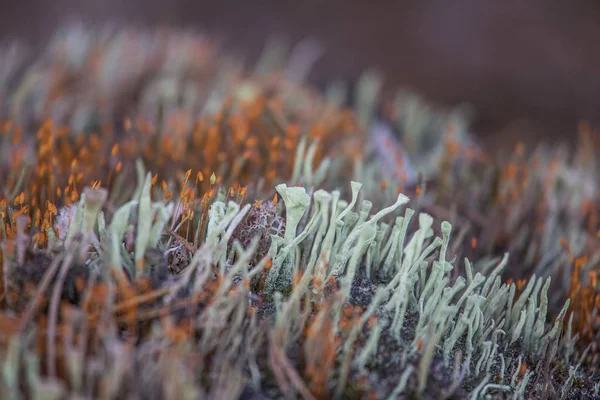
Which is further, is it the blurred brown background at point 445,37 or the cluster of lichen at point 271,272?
the blurred brown background at point 445,37

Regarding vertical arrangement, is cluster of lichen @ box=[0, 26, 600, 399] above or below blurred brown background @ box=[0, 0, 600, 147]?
below

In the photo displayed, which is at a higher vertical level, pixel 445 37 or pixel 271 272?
pixel 445 37

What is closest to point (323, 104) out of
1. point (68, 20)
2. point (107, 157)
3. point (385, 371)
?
point (107, 157)

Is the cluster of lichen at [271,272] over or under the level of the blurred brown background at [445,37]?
under

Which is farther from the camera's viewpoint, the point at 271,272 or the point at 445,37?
the point at 445,37

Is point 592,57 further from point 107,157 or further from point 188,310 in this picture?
point 188,310
